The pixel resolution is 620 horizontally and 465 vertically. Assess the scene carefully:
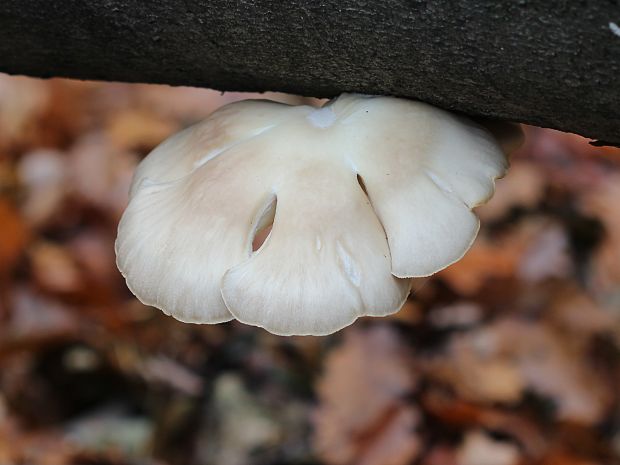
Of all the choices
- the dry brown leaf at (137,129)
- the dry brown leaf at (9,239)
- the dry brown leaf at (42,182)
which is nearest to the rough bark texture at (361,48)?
the dry brown leaf at (9,239)

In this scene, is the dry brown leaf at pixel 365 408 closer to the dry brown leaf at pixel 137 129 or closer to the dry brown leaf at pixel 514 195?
the dry brown leaf at pixel 514 195

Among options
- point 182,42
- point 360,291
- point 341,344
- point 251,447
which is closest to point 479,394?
point 341,344

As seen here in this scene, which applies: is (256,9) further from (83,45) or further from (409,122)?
(83,45)

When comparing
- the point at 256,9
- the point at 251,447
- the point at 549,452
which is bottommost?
the point at 251,447

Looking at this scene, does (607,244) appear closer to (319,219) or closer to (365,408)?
(365,408)

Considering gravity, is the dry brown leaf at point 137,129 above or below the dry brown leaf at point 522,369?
below

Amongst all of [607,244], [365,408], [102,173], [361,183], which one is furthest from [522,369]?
[102,173]
